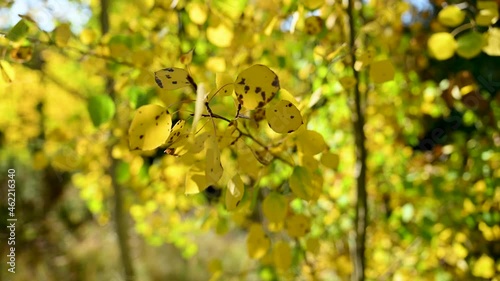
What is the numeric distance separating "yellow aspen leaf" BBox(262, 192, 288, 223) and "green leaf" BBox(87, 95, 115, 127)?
372mm

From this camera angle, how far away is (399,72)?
175 centimetres

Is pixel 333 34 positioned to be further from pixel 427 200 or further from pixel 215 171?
pixel 215 171

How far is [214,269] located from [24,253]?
4333 mm

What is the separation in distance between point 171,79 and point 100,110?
47 cm

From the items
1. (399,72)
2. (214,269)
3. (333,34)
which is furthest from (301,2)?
(399,72)

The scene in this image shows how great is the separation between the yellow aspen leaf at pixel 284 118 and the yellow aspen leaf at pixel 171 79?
0.09 metres

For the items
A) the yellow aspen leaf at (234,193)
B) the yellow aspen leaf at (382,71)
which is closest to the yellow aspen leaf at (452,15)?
the yellow aspen leaf at (382,71)

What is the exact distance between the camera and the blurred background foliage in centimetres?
88

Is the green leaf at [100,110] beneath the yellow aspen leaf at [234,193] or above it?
above

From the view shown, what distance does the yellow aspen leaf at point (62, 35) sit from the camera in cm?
87

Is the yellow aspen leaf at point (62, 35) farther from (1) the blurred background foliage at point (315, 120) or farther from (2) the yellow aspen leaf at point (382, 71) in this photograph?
(2) the yellow aspen leaf at point (382, 71)

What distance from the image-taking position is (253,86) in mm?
521

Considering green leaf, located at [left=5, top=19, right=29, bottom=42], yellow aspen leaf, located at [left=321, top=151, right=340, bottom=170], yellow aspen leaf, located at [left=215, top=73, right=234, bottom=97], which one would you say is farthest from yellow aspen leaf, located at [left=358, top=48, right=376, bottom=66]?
green leaf, located at [left=5, top=19, right=29, bottom=42]

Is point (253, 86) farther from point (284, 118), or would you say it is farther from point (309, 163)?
point (309, 163)
